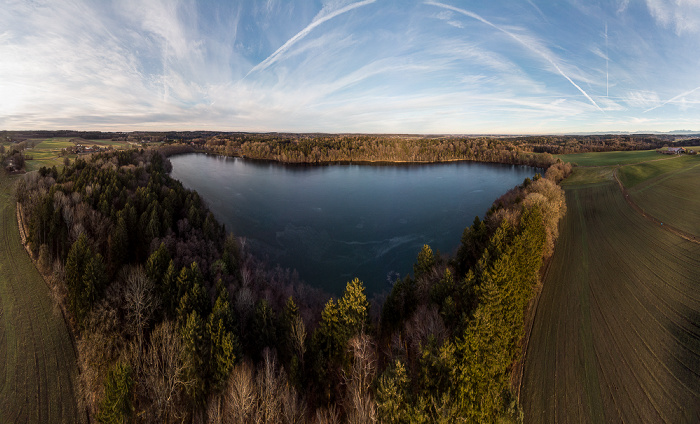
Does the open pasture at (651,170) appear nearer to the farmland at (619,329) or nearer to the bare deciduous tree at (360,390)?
the farmland at (619,329)

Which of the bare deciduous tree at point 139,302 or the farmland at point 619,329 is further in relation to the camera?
the bare deciduous tree at point 139,302

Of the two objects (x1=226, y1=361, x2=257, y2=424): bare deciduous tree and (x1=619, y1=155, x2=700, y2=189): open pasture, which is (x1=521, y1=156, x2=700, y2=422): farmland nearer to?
(x1=226, y1=361, x2=257, y2=424): bare deciduous tree

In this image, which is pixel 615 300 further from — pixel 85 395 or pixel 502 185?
pixel 502 185

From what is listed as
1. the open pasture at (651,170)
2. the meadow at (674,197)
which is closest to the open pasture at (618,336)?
the meadow at (674,197)

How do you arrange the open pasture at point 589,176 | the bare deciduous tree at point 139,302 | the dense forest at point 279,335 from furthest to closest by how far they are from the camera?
the open pasture at point 589,176
the bare deciduous tree at point 139,302
the dense forest at point 279,335

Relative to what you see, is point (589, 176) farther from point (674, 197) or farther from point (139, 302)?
point (139, 302)

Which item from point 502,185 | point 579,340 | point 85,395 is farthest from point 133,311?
point 502,185

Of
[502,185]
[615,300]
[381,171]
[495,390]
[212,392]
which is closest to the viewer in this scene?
[495,390]
